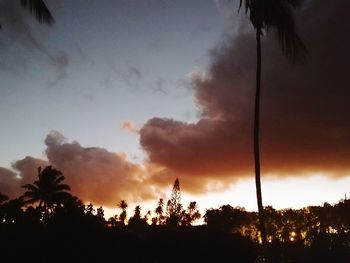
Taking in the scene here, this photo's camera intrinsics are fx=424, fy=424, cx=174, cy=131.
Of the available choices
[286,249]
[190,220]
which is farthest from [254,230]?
[286,249]

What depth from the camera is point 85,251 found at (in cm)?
1933

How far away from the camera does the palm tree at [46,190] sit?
58.2 meters

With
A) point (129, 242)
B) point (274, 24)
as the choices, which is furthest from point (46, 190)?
point (274, 24)

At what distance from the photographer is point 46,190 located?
58531 mm

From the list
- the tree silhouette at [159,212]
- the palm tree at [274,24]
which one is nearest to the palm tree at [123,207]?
the tree silhouette at [159,212]

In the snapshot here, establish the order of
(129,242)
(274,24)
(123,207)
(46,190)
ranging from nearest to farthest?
(274,24)
(129,242)
(46,190)
(123,207)

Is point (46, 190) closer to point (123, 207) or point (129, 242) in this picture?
point (129, 242)

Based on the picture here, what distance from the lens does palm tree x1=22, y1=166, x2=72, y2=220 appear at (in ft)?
191

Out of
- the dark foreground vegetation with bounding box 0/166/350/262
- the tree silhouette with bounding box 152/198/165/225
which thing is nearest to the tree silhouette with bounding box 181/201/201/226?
the tree silhouette with bounding box 152/198/165/225

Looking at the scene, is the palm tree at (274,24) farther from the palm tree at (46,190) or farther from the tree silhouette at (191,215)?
the tree silhouette at (191,215)

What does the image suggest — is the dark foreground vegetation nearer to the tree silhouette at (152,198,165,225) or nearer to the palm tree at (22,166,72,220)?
the palm tree at (22,166,72,220)

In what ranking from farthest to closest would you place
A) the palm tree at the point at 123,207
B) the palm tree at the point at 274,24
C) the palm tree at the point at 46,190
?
the palm tree at the point at 123,207, the palm tree at the point at 46,190, the palm tree at the point at 274,24

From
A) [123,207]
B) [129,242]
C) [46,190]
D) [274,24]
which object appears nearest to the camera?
[274,24]

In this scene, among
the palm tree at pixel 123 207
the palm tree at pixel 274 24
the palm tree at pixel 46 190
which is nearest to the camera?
the palm tree at pixel 274 24
